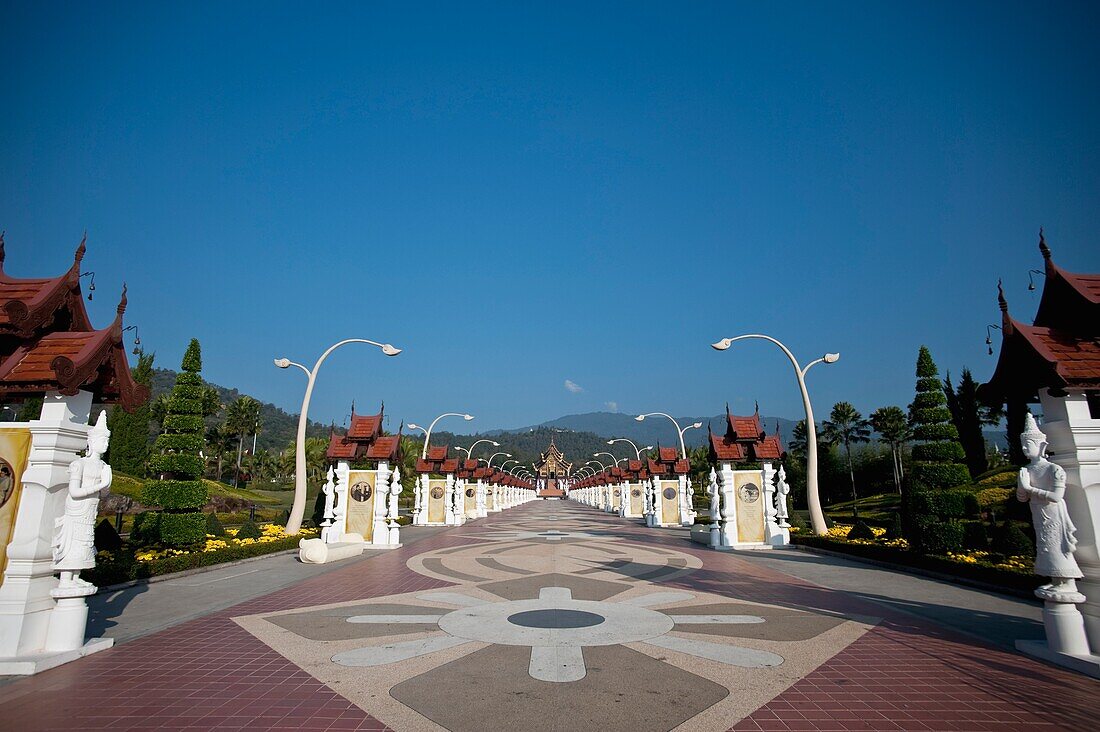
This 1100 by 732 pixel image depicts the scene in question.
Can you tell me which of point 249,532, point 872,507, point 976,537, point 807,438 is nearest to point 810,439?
point 807,438

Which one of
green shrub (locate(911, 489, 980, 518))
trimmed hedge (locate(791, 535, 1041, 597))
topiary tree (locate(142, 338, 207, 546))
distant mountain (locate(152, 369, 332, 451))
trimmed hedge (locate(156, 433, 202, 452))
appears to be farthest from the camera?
distant mountain (locate(152, 369, 332, 451))

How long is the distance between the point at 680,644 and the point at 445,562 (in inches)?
438

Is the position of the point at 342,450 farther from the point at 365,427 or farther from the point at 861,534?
the point at 861,534

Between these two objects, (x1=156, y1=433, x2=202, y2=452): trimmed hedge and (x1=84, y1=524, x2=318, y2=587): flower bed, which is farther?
(x1=156, y1=433, x2=202, y2=452): trimmed hedge

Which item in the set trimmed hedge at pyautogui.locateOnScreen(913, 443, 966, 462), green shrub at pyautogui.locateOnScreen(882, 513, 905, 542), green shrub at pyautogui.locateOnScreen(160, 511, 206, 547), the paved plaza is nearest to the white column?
the paved plaza

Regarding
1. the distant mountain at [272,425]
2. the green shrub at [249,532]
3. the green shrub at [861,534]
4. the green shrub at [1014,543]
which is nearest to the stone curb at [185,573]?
the green shrub at [249,532]

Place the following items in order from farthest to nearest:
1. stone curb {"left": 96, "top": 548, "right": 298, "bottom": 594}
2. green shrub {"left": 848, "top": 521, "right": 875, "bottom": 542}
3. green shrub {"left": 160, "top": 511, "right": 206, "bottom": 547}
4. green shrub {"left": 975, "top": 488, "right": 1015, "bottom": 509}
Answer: green shrub {"left": 975, "top": 488, "right": 1015, "bottom": 509} < green shrub {"left": 848, "top": 521, "right": 875, "bottom": 542} < green shrub {"left": 160, "top": 511, "right": 206, "bottom": 547} < stone curb {"left": 96, "top": 548, "right": 298, "bottom": 594}

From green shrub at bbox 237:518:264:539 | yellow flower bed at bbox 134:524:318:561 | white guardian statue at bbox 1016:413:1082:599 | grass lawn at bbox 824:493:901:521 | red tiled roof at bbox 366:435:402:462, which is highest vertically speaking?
red tiled roof at bbox 366:435:402:462

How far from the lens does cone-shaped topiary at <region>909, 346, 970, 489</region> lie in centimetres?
2119

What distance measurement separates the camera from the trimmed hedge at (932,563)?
11.8m

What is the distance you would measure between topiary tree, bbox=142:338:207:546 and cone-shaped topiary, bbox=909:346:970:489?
24690 mm

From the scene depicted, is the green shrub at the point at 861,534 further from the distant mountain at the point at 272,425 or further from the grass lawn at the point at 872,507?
the distant mountain at the point at 272,425

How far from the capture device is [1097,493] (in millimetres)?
7375

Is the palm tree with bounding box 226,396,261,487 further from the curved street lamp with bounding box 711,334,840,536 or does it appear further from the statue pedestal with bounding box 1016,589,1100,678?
the statue pedestal with bounding box 1016,589,1100,678
